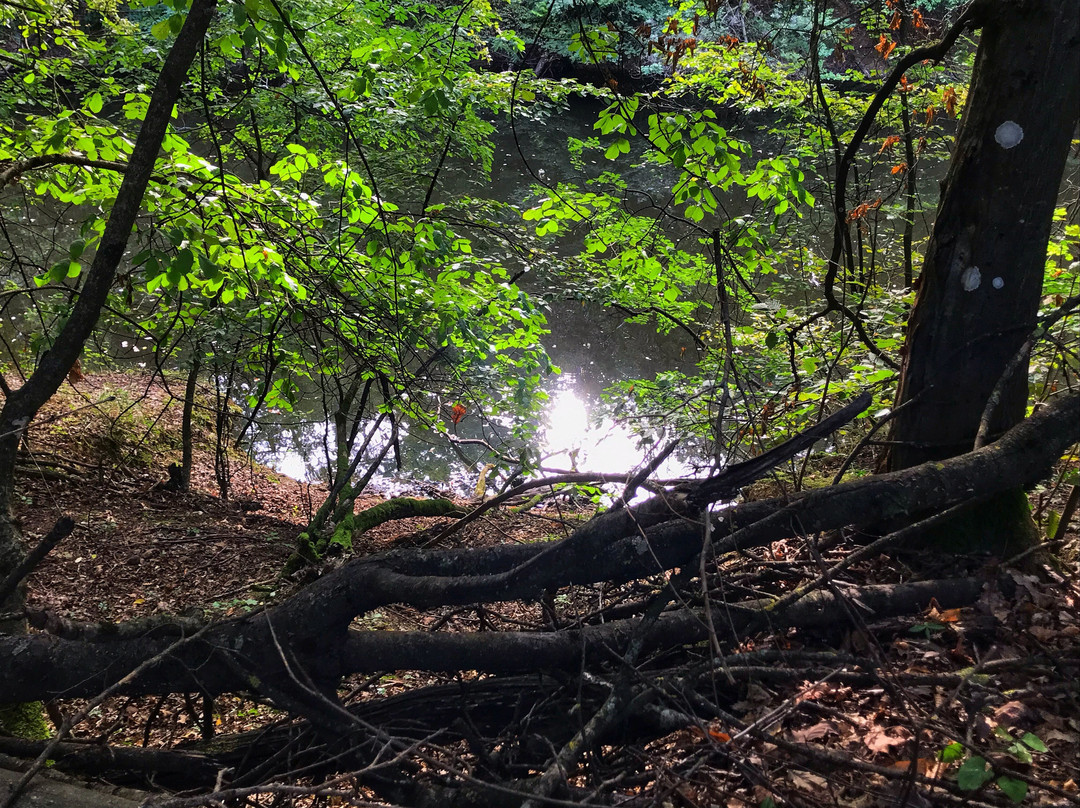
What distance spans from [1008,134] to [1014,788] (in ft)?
7.78

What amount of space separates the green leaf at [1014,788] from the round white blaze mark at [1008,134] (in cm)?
232

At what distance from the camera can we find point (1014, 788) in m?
1.54

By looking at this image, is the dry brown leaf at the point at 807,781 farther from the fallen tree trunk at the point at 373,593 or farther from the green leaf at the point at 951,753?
the fallen tree trunk at the point at 373,593

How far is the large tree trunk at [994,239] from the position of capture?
2.54m

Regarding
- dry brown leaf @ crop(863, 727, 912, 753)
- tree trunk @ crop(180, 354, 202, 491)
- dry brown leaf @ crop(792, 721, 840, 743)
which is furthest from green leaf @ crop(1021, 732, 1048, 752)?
tree trunk @ crop(180, 354, 202, 491)

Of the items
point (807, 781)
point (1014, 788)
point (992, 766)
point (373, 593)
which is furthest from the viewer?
point (373, 593)

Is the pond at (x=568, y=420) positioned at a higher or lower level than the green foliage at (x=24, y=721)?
higher

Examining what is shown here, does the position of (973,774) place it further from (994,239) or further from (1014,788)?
(994,239)

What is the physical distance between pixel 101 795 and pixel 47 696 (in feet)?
1.41

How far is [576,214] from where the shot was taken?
13.3ft

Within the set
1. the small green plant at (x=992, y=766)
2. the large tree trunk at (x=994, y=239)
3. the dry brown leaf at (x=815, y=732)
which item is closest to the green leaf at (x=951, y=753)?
the small green plant at (x=992, y=766)

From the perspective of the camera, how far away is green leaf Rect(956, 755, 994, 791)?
154 centimetres

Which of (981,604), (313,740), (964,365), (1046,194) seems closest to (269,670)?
(313,740)

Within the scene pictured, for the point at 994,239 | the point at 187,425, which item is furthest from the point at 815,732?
the point at 187,425
